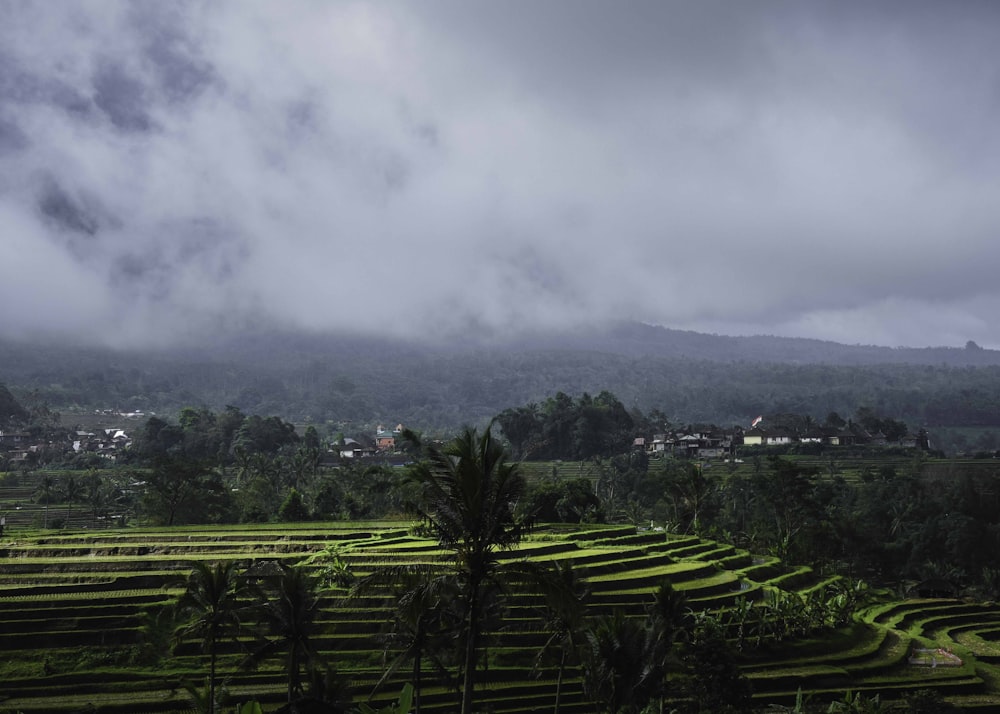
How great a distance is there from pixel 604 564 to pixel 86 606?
65.8ft

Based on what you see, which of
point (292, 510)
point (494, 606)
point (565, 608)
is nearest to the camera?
point (565, 608)

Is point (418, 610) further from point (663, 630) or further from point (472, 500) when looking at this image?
point (663, 630)

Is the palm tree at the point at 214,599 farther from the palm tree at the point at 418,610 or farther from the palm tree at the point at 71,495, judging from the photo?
the palm tree at the point at 71,495

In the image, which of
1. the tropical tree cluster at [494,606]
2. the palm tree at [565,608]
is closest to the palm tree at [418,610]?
the tropical tree cluster at [494,606]

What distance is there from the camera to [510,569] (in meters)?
13.9

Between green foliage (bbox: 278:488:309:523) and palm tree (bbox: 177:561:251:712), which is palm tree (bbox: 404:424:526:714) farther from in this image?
green foliage (bbox: 278:488:309:523)

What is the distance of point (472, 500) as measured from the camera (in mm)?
13828

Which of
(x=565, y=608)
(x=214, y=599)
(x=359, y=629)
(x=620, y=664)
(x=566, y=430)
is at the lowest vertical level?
(x=359, y=629)

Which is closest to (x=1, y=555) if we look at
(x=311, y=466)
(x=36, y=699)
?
(x=36, y=699)

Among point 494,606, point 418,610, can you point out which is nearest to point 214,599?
point 494,606

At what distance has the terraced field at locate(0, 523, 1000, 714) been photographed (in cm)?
2520

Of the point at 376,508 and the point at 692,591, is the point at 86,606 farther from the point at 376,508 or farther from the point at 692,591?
the point at 376,508

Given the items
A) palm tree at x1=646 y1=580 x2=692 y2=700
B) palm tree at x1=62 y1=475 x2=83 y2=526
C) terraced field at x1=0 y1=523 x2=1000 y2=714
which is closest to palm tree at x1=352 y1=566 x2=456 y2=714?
palm tree at x1=646 y1=580 x2=692 y2=700

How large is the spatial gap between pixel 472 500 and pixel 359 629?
1684 centimetres
